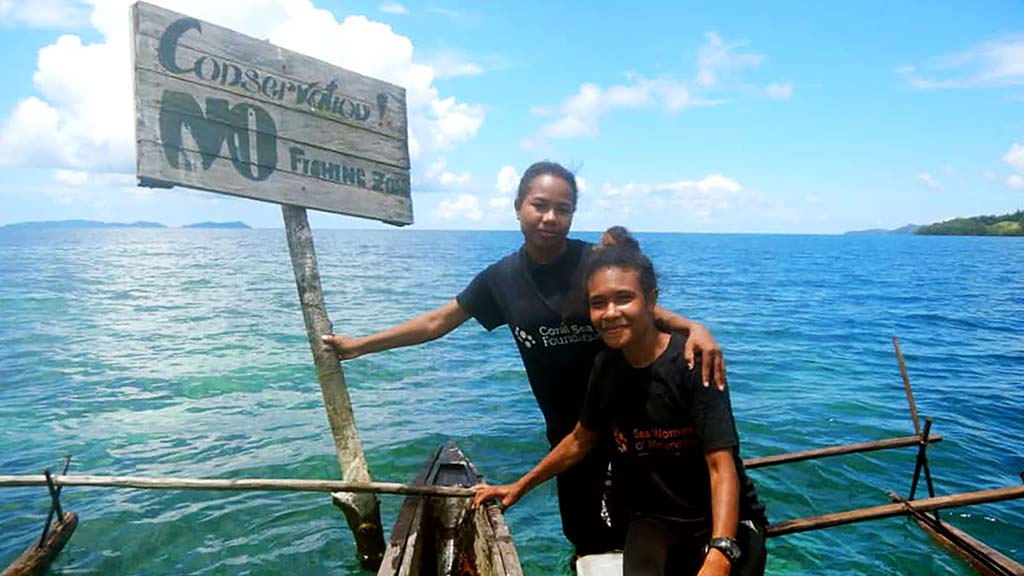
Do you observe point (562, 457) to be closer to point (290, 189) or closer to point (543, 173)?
point (543, 173)

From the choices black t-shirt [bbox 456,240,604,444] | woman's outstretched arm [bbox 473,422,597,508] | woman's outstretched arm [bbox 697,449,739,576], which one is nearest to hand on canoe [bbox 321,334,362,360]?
black t-shirt [bbox 456,240,604,444]

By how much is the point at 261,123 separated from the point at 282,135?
0.16 metres

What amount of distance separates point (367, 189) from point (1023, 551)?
28.9 feet

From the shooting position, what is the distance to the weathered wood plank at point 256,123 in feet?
12.3

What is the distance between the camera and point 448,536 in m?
5.47

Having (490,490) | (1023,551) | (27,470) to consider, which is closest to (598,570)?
(490,490)

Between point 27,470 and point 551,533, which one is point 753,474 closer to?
point 551,533

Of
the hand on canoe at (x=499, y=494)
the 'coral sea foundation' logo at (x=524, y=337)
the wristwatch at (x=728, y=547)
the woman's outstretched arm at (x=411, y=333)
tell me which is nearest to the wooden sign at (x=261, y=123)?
the woman's outstretched arm at (x=411, y=333)

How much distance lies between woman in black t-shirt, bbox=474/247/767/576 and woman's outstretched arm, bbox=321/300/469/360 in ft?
5.24

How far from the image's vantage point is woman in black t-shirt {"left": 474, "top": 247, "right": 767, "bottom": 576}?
3002 mm

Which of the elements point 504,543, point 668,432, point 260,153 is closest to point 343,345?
point 260,153

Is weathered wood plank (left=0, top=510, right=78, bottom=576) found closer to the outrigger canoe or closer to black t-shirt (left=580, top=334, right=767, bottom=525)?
the outrigger canoe

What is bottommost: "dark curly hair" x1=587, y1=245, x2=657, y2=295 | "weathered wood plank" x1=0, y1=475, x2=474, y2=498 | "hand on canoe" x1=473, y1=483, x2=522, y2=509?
"hand on canoe" x1=473, y1=483, x2=522, y2=509

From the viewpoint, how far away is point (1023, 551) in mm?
7516
